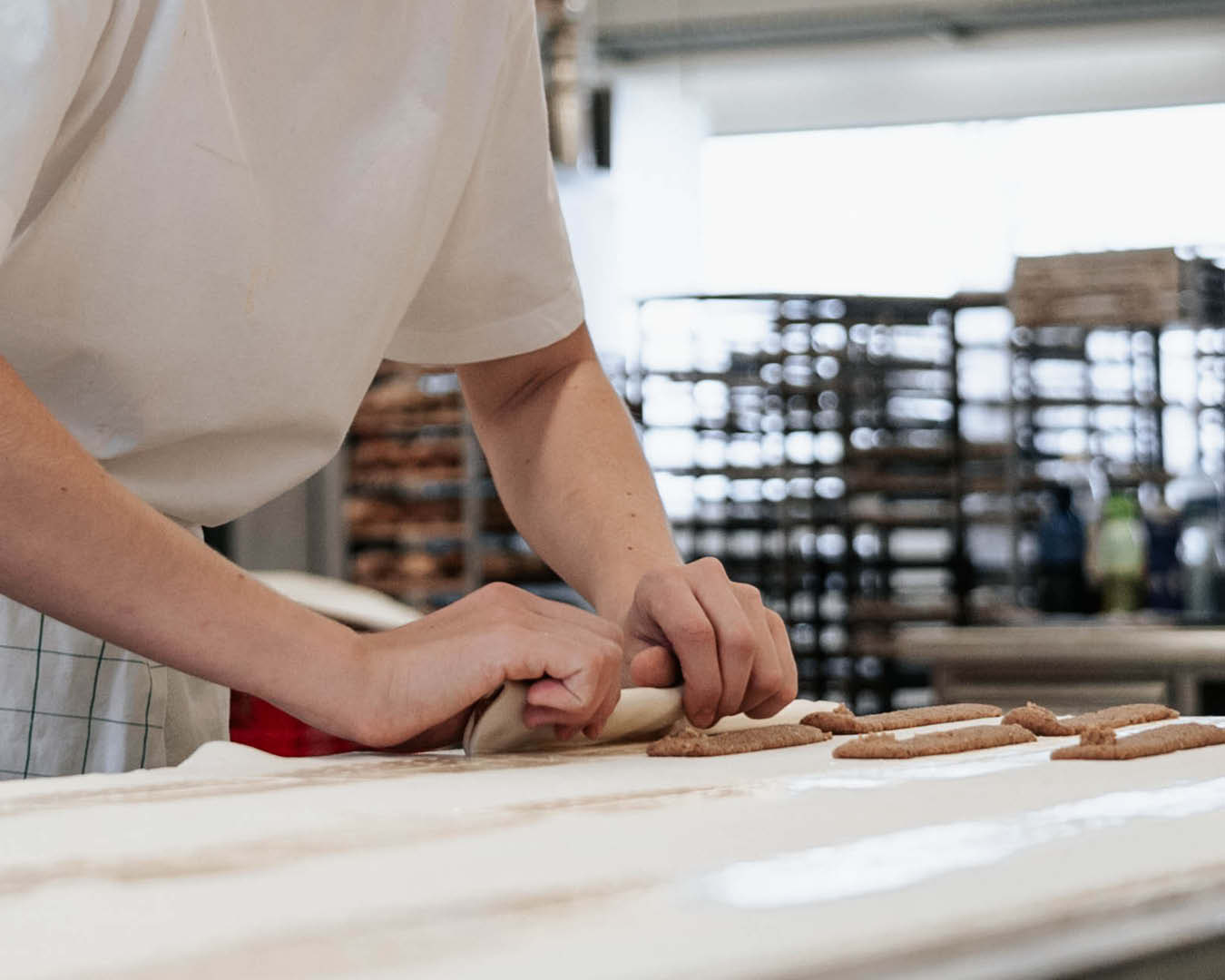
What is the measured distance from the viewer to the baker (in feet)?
2.58

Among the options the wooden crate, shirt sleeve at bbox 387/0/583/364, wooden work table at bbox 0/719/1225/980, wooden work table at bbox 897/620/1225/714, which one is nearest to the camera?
wooden work table at bbox 0/719/1225/980

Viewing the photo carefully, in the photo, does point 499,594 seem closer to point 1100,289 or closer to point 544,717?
point 544,717

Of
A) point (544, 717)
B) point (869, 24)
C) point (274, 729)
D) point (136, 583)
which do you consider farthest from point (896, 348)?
point (136, 583)

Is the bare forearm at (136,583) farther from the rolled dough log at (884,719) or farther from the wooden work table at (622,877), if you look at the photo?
the rolled dough log at (884,719)

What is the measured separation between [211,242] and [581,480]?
0.37 m

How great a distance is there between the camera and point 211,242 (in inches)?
39.9

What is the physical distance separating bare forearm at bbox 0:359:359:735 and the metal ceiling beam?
8910mm

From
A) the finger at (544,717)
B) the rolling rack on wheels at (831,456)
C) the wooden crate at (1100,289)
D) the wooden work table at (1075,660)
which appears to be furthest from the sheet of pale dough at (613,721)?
the rolling rack on wheels at (831,456)

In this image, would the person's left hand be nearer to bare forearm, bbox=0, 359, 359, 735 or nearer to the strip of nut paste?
the strip of nut paste

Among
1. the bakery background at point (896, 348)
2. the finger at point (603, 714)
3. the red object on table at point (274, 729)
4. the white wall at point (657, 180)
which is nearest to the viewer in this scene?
the finger at point (603, 714)

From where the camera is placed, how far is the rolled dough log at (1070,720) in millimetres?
923

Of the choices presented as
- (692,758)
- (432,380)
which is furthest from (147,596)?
(432,380)

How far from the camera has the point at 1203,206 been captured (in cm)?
877

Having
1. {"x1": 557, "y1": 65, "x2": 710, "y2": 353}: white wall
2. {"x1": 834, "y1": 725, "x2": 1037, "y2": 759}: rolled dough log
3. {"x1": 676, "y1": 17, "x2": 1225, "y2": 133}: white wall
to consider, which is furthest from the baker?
{"x1": 676, "y1": 17, "x2": 1225, "y2": 133}: white wall
